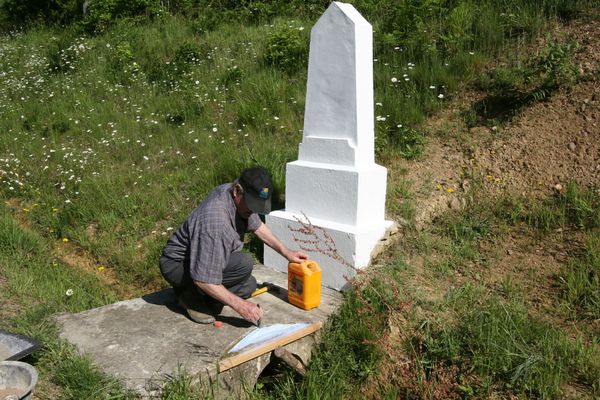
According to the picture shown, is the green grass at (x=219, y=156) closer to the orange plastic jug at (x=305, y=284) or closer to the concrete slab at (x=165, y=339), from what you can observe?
the concrete slab at (x=165, y=339)

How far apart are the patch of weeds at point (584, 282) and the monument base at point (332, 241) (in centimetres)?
139

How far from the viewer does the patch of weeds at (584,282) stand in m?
3.58

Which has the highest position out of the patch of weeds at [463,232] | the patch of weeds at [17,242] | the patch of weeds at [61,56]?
the patch of weeds at [61,56]

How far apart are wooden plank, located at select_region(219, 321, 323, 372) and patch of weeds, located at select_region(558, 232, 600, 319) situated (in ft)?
5.86

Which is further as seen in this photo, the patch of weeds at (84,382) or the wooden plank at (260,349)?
the wooden plank at (260,349)

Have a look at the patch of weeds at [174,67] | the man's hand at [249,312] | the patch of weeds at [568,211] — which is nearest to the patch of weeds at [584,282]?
the patch of weeds at [568,211]

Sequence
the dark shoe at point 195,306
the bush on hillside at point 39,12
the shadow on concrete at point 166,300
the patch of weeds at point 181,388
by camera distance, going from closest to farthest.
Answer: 1. the patch of weeds at point 181,388
2. the dark shoe at point 195,306
3. the shadow on concrete at point 166,300
4. the bush on hillside at point 39,12

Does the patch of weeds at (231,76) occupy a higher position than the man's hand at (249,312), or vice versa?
the patch of weeds at (231,76)

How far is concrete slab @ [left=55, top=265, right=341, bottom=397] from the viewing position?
10.5ft

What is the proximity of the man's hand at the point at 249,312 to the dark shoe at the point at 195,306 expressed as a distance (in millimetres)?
389

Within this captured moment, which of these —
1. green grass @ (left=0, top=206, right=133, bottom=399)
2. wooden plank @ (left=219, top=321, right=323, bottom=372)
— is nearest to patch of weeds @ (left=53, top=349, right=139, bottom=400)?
green grass @ (left=0, top=206, right=133, bottom=399)

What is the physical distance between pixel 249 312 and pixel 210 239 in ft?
1.74

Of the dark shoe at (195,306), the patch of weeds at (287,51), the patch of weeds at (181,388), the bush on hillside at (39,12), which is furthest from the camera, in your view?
the bush on hillside at (39,12)

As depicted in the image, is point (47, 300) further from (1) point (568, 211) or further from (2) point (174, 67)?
(2) point (174, 67)
